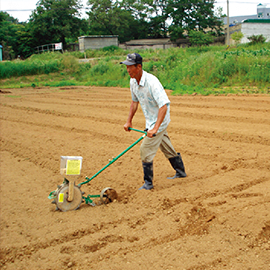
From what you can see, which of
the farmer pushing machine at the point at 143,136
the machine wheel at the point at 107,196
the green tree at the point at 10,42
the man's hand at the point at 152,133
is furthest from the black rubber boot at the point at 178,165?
the green tree at the point at 10,42

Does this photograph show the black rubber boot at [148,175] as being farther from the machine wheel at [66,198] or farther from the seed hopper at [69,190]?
the machine wheel at [66,198]

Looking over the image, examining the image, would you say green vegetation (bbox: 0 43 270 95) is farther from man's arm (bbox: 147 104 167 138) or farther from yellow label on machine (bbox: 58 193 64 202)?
yellow label on machine (bbox: 58 193 64 202)

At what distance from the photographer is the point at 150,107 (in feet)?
13.6

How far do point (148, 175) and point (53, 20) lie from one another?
41.6m

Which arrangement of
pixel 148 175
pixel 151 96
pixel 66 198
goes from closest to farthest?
pixel 66 198, pixel 151 96, pixel 148 175

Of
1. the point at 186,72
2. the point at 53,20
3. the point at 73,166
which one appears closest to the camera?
the point at 73,166

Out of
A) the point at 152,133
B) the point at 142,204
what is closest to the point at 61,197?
the point at 142,204

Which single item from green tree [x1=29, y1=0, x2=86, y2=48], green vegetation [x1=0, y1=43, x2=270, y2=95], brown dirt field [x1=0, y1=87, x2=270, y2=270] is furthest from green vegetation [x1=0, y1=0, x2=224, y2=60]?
brown dirt field [x1=0, y1=87, x2=270, y2=270]

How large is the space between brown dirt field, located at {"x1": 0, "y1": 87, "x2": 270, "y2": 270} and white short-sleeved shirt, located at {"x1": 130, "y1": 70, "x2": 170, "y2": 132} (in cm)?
101

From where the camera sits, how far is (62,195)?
379 centimetres

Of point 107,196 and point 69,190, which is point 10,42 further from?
point 69,190

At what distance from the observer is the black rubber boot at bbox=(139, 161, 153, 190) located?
171 inches

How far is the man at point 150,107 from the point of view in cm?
393

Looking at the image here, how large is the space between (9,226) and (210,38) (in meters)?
38.0
